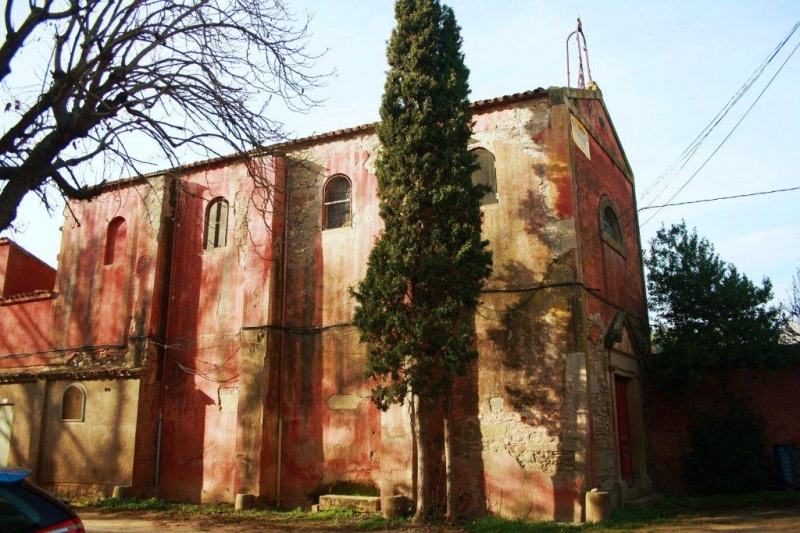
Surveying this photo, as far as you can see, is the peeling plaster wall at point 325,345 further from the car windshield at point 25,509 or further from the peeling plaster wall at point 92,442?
the car windshield at point 25,509

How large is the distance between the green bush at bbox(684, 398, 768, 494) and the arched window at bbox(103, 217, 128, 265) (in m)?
14.3

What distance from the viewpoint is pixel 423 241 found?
38.4 ft

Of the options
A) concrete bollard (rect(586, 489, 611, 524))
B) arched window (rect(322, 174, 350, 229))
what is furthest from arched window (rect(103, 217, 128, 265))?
concrete bollard (rect(586, 489, 611, 524))

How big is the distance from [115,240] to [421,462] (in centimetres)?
1068

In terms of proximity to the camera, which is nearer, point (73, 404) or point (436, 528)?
point (436, 528)

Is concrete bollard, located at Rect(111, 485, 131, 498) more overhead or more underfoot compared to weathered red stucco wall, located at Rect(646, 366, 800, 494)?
more underfoot

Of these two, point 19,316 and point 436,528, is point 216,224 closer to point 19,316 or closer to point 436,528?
point 19,316

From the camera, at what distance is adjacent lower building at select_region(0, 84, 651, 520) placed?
1198 cm

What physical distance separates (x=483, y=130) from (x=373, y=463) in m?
6.88

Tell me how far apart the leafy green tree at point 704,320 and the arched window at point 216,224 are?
10221mm

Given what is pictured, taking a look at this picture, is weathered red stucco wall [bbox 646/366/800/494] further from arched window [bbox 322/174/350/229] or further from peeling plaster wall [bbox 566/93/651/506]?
arched window [bbox 322/174/350/229]

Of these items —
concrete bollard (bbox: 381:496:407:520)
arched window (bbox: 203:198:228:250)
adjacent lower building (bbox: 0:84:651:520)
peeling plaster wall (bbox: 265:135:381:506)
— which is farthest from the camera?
arched window (bbox: 203:198:228:250)

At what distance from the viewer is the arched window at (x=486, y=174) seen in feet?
43.1

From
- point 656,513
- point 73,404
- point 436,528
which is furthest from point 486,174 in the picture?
point 73,404
